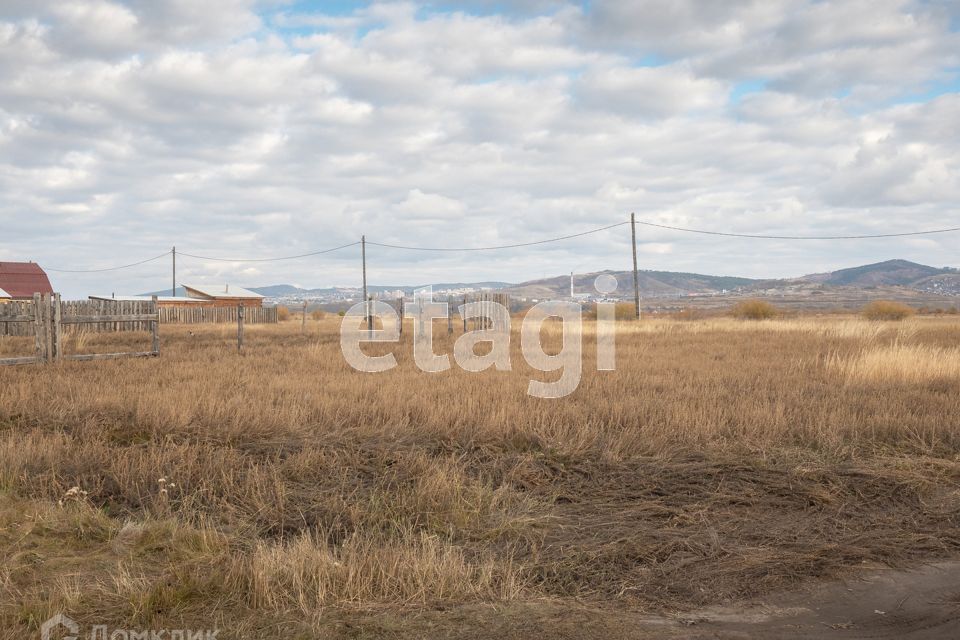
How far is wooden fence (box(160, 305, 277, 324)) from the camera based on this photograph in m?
43.5

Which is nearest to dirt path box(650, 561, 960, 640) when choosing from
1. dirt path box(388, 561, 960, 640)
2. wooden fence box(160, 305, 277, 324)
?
dirt path box(388, 561, 960, 640)

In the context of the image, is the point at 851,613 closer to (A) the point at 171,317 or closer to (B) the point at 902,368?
(B) the point at 902,368

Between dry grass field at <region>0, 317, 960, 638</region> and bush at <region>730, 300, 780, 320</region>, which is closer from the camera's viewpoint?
dry grass field at <region>0, 317, 960, 638</region>

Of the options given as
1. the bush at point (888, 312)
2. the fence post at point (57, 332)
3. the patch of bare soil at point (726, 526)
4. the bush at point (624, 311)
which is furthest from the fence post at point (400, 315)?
the bush at point (888, 312)

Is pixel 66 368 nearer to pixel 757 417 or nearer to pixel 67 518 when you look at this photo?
pixel 67 518

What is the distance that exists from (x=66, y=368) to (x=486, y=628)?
522 inches

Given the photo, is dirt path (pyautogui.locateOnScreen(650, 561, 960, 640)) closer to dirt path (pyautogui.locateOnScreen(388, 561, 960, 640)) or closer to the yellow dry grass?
dirt path (pyautogui.locateOnScreen(388, 561, 960, 640))

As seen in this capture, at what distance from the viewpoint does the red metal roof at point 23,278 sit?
55875mm

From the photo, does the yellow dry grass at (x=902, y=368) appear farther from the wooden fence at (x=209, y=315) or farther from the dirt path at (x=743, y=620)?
the wooden fence at (x=209, y=315)

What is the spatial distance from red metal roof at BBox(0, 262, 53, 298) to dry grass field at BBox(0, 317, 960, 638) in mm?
54666

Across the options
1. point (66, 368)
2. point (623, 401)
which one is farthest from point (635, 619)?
point (66, 368)

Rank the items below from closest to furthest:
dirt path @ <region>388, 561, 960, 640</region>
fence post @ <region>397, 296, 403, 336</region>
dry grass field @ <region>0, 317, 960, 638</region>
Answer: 1. dirt path @ <region>388, 561, 960, 640</region>
2. dry grass field @ <region>0, 317, 960, 638</region>
3. fence post @ <region>397, 296, 403, 336</region>

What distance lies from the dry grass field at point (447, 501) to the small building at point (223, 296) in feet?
159

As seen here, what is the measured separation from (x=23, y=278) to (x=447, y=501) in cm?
6511
